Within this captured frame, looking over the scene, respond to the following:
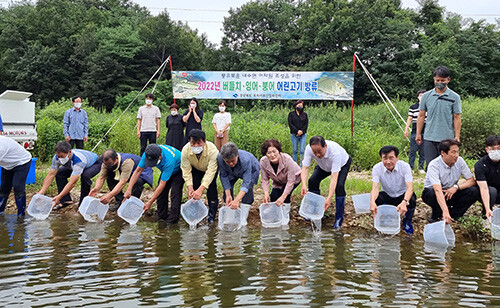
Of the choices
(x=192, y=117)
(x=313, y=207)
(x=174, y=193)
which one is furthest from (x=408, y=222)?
(x=192, y=117)

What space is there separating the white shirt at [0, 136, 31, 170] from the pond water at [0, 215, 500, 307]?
1.10 meters

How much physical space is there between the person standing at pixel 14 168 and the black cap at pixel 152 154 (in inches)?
96.3

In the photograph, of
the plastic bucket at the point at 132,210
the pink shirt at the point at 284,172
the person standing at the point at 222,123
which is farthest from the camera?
the person standing at the point at 222,123

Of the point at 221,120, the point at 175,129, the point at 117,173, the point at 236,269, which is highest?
the point at 221,120

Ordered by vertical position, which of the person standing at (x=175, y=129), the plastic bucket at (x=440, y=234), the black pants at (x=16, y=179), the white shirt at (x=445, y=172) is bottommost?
the plastic bucket at (x=440, y=234)

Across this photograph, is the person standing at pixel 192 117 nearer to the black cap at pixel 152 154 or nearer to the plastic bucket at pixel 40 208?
the plastic bucket at pixel 40 208

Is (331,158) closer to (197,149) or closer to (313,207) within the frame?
(313,207)

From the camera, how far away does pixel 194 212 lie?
717 centimetres

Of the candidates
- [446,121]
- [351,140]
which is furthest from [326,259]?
[351,140]

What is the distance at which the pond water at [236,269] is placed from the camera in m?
4.05

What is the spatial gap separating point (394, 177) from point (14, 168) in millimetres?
6133

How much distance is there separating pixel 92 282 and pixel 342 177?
Result: 3922 mm

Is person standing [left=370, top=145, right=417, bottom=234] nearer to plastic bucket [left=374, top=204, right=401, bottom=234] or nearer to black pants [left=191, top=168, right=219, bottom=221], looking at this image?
plastic bucket [left=374, top=204, right=401, bottom=234]

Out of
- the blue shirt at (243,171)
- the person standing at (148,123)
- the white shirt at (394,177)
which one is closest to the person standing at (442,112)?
the white shirt at (394,177)
